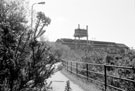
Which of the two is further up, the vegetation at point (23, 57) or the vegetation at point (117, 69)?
the vegetation at point (23, 57)

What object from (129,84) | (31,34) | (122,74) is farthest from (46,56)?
(122,74)

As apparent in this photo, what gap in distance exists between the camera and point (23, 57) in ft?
7.97

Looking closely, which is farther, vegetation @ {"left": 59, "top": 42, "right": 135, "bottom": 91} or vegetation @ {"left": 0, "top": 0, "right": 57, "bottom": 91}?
vegetation @ {"left": 59, "top": 42, "right": 135, "bottom": 91}

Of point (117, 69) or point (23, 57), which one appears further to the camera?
point (117, 69)

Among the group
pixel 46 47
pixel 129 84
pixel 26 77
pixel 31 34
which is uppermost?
pixel 31 34

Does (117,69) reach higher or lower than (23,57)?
lower

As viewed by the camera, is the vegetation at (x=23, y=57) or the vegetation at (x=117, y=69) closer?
the vegetation at (x=23, y=57)

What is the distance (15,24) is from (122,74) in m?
7.38

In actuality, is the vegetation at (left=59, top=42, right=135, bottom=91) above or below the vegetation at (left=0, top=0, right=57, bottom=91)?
below

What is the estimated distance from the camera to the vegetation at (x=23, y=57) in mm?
2266

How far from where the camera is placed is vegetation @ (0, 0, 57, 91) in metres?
2.27

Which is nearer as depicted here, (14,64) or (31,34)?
(14,64)

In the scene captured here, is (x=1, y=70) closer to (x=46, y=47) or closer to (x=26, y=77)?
(x=26, y=77)

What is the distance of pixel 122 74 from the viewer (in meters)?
8.84
